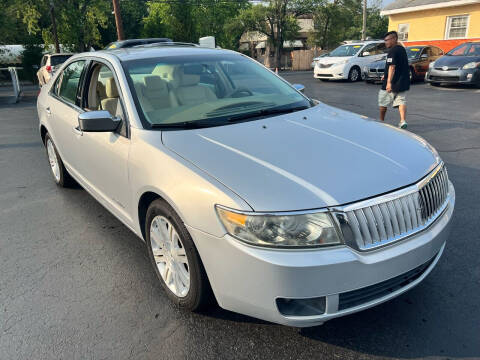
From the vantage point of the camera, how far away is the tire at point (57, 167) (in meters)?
4.89

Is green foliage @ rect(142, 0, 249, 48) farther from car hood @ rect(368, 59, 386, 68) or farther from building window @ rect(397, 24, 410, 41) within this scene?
car hood @ rect(368, 59, 386, 68)

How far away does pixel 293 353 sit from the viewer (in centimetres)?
232

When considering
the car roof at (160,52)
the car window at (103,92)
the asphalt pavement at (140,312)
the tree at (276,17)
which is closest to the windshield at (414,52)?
the asphalt pavement at (140,312)

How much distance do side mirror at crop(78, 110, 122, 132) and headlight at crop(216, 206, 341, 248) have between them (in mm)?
1483

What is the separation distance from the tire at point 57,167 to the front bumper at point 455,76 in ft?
43.3

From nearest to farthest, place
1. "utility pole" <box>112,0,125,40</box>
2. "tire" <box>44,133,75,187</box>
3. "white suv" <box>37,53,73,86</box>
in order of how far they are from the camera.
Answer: "tire" <box>44,133,75,187</box>
"white suv" <box>37,53,73,86</box>
"utility pole" <box>112,0,125,40</box>

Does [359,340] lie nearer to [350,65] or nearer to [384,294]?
[384,294]

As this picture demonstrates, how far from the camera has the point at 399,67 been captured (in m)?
7.43

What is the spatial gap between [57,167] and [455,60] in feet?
45.3

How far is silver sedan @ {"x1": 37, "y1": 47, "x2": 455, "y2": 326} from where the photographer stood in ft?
6.75

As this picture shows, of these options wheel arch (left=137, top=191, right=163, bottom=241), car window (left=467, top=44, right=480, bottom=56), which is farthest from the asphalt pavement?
car window (left=467, top=44, right=480, bottom=56)

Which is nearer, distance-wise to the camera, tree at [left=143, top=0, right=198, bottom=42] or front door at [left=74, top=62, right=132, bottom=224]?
front door at [left=74, top=62, right=132, bottom=224]

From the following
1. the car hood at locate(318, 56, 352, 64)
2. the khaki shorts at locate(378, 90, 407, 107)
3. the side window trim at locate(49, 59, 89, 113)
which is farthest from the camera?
the car hood at locate(318, 56, 352, 64)

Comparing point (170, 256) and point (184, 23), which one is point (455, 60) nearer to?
point (170, 256)
